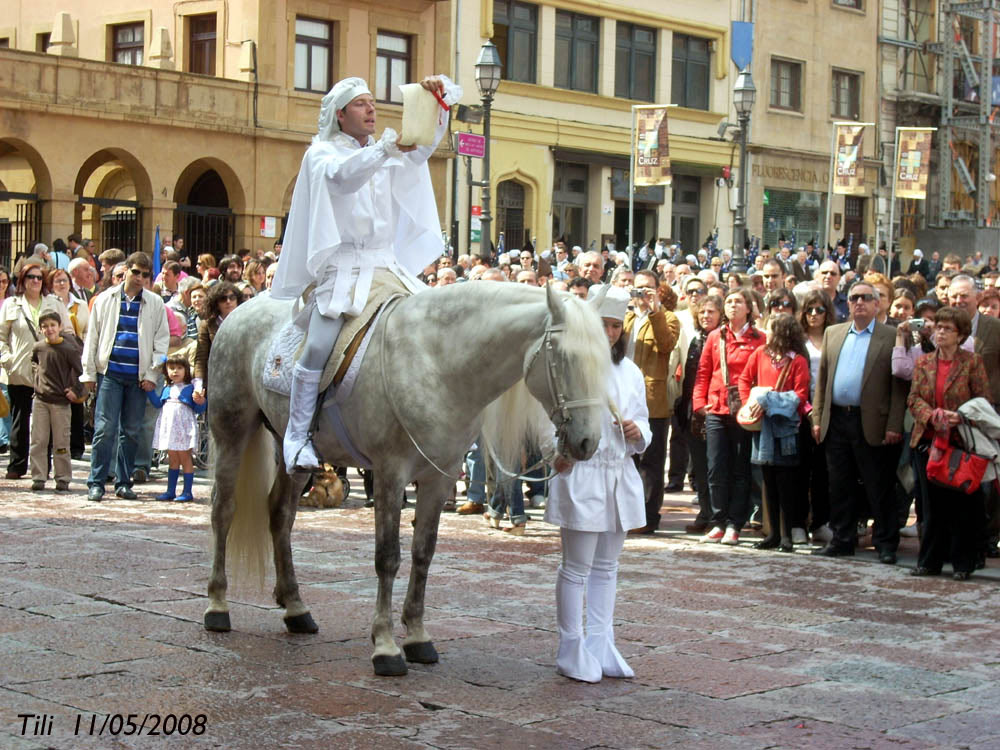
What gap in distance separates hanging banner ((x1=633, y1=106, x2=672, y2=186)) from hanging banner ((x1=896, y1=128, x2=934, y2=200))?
600cm

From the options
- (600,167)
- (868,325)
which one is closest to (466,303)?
(868,325)

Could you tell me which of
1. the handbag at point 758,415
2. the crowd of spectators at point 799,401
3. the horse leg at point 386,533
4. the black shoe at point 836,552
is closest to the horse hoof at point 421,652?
the horse leg at point 386,533

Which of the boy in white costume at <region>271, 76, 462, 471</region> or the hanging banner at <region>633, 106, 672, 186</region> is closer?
the boy in white costume at <region>271, 76, 462, 471</region>

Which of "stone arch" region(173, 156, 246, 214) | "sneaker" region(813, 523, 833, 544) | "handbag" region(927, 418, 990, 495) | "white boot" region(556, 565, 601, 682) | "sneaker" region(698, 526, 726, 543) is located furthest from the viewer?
"stone arch" region(173, 156, 246, 214)

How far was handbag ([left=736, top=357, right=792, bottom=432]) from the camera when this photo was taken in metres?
11.6

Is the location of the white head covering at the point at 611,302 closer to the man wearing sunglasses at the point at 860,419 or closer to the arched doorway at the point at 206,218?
the man wearing sunglasses at the point at 860,419

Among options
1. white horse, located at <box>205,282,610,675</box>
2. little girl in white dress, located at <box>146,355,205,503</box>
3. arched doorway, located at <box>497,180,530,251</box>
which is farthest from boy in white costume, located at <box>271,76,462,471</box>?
arched doorway, located at <box>497,180,530,251</box>

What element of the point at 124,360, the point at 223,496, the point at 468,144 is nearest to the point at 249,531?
the point at 223,496

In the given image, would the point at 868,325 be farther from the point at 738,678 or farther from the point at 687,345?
the point at 738,678

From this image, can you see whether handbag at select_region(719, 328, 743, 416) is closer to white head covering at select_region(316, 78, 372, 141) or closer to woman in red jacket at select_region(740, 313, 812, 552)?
woman in red jacket at select_region(740, 313, 812, 552)

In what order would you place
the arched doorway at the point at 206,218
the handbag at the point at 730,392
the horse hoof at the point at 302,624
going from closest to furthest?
the horse hoof at the point at 302,624 < the handbag at the point at 730,392 < the arched doorway at the point at 206,218

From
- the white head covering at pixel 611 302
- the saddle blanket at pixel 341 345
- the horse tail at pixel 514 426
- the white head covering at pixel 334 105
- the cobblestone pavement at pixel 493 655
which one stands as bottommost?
the cobblestone pavement at pixel 493 655

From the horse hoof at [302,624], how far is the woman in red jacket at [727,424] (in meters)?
4.68

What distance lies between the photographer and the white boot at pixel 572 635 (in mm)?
7297
